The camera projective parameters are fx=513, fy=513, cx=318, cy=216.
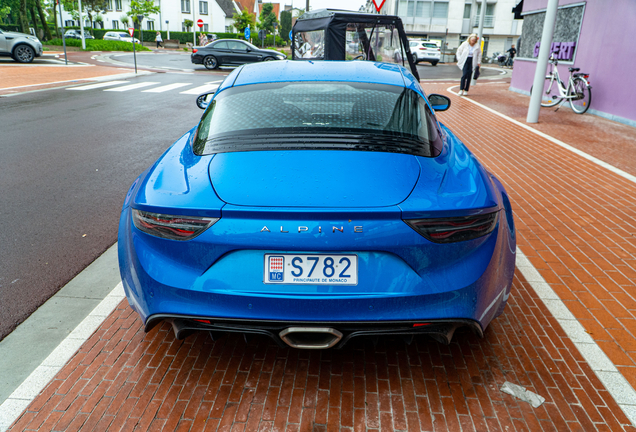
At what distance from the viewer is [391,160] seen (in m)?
2.49

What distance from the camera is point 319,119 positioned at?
298 centimetres

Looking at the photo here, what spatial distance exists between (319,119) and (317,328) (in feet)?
4.23

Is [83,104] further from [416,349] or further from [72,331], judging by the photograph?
[416,349]

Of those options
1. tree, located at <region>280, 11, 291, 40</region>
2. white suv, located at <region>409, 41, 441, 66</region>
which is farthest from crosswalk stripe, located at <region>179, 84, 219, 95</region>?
tree, located at <region>280, 11, 291, 40</region>

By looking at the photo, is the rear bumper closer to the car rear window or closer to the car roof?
the car rear window

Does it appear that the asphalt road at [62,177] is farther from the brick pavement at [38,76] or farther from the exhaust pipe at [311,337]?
the brick pavement at [38,76]

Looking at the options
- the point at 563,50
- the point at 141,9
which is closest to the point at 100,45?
the point at 141,9

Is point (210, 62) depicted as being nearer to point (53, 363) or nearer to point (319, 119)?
point (319, 119)

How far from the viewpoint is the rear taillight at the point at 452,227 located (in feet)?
7.11

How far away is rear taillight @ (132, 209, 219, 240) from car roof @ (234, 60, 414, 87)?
57.3 inches

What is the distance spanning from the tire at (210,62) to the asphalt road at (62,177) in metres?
14.0

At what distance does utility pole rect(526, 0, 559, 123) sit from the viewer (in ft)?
33.7

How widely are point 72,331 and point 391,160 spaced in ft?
6.93

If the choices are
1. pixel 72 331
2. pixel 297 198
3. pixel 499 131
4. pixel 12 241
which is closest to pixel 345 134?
pixel 297 198
